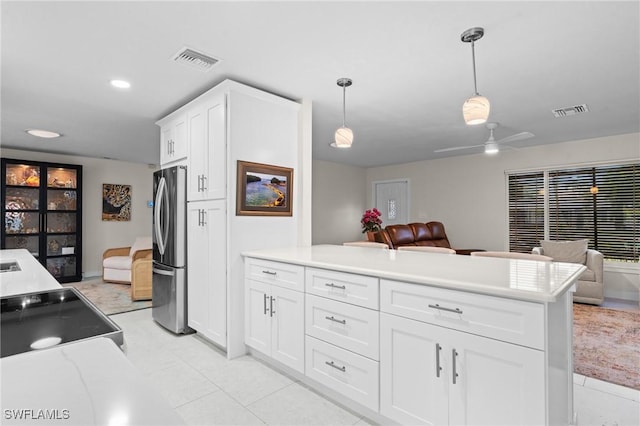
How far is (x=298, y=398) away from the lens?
216 centimetres

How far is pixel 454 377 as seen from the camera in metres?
1.52

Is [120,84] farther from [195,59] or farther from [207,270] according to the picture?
[207,270]

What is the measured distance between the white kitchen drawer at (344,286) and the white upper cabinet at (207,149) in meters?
1.18

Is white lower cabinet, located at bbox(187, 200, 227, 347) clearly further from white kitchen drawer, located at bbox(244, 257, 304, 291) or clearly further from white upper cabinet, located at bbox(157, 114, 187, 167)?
white upper cabinet, located at bbox(157, 114, 187, 167)

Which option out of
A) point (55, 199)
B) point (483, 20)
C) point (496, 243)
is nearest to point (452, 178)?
point (496, 243)

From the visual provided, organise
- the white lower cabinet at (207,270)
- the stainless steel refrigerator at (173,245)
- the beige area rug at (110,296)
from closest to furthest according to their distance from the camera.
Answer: the white lower cabinet at (207,270)
the stainless steel refrigerator at (173,245)
the beige area rug at (110,296)

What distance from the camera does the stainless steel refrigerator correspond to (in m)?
3.27

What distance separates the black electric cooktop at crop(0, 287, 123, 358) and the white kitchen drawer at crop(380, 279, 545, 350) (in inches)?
50.1

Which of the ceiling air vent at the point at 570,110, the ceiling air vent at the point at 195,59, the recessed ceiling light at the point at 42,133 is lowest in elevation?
the recessed ceiling light at the point at 42,133

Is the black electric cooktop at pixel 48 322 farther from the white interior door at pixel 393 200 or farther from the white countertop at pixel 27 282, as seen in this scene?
the white interior door at pixel 393 200

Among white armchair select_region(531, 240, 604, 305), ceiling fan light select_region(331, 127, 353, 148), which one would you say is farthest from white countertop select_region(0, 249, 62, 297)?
white armchair select_region(531, 240, 604, 305)

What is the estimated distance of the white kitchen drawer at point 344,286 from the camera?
1853 mm

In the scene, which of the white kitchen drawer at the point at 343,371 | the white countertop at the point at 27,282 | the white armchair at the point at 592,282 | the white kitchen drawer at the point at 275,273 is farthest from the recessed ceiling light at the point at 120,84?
the white armchair at the point at 592,282

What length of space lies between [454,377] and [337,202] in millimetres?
6050
